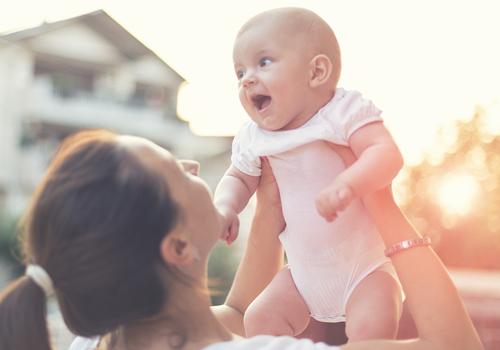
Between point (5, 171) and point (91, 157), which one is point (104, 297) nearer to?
point (91, 157)

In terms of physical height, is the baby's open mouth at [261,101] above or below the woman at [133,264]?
above

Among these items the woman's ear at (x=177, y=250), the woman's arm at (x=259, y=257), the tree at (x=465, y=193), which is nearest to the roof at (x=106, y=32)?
the tree at (x=465, y=193)

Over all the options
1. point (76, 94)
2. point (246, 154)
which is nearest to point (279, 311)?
point (246, 154)

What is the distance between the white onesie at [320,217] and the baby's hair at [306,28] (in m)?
0.06

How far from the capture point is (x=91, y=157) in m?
1.15

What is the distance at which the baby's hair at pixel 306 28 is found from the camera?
134 cm

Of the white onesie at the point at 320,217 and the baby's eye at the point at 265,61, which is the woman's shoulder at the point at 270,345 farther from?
the baby's eye at the point at 265,61

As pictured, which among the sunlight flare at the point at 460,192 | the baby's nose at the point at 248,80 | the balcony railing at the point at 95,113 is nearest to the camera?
the baby's nose at the point at 248,80

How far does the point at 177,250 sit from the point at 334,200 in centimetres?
21

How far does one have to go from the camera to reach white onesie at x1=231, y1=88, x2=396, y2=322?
133 centimetres

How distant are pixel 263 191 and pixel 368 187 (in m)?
0.29

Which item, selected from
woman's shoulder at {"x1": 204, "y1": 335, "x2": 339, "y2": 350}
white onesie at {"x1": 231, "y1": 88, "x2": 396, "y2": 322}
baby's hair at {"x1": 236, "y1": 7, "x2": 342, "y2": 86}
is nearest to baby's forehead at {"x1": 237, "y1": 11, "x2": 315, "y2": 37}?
baby's hair at {"x1": 236, "y1": 7, "x2": 342, "y2": 86}

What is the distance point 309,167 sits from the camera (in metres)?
1.36

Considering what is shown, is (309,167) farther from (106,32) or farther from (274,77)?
(106,32)
